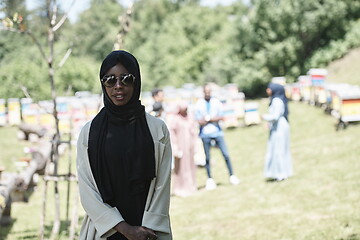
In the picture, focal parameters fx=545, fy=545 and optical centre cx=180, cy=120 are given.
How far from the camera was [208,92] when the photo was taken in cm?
1077

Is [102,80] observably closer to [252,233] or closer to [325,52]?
[252,233]

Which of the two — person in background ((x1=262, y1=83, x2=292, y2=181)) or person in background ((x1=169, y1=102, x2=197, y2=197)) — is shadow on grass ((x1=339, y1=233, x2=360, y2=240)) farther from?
person in background ((x1=169, y1=102, x2=197, y2=197))

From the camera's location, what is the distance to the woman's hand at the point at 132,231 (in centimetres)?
321

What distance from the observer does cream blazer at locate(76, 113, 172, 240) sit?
10.6 ft

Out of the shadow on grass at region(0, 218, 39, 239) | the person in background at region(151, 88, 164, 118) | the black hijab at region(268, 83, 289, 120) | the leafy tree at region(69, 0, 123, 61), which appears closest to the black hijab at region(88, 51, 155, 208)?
the shadow on grass at region(0, 218, 39, 239)

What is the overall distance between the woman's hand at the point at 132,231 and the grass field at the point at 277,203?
12.9 ft

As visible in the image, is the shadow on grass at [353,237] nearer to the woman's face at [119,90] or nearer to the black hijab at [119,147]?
the black hijab at [119,147]

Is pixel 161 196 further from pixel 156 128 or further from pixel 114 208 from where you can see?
pixel 156 128

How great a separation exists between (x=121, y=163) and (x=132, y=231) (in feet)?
1.33

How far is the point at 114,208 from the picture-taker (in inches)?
128

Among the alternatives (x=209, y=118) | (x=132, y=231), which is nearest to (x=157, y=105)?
(x=209, y=118)

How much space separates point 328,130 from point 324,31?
17.7m

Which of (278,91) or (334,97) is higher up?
(278,91)

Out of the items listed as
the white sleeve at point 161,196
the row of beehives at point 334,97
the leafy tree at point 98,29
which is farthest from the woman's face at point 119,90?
the leafy tree at point 98,29
